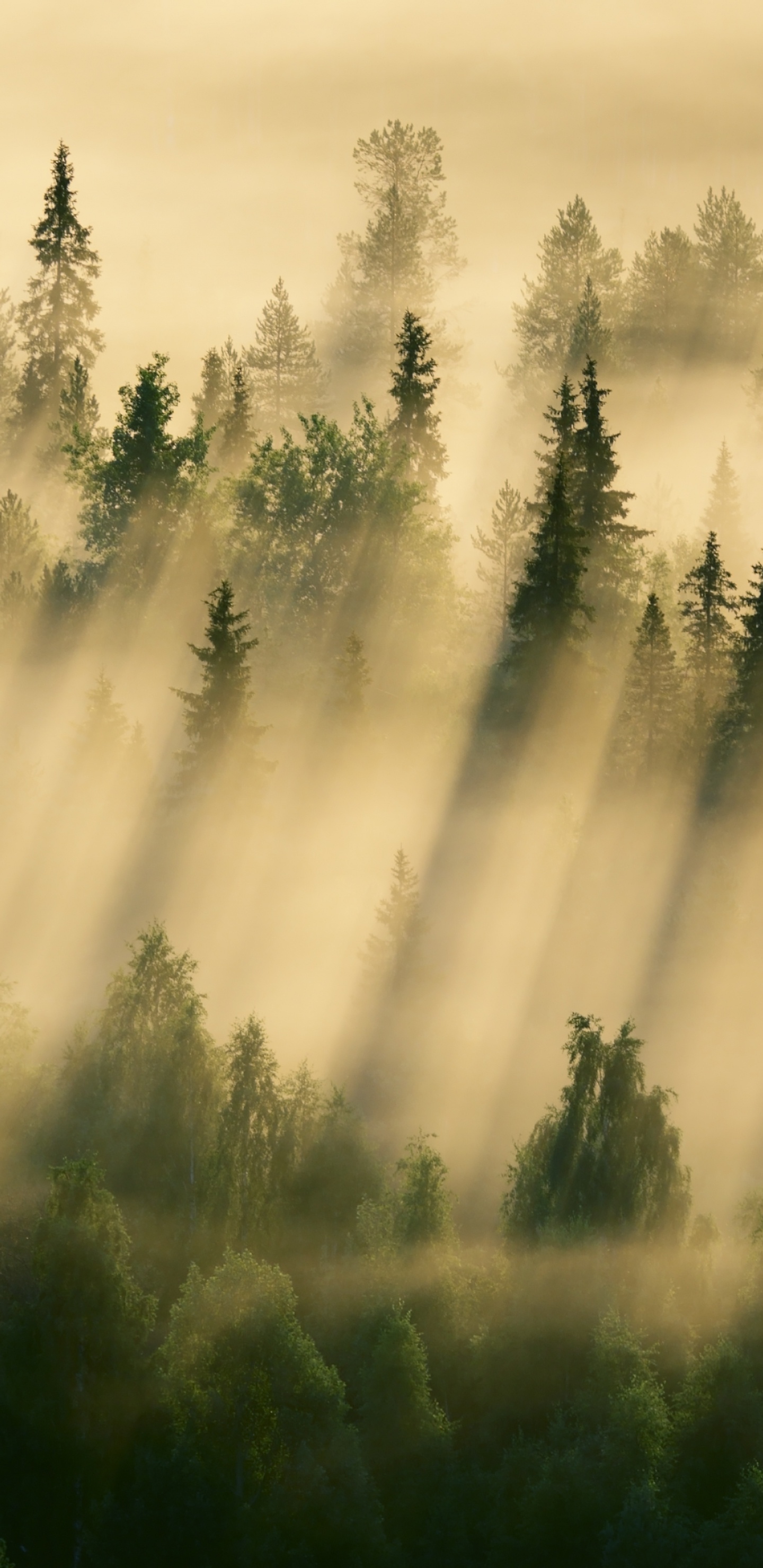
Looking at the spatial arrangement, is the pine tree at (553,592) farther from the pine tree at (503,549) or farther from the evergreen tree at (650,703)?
the pine tree at (503,549)

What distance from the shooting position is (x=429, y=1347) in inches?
1986

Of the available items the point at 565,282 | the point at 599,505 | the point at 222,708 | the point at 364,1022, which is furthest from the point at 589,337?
the point at 364,1022

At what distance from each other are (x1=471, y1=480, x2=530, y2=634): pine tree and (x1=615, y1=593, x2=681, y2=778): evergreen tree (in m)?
12.6

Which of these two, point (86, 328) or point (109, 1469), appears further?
point (86, 328)

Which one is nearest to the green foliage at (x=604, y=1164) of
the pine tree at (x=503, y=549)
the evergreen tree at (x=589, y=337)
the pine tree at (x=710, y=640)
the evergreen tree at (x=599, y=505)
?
the pine tree at (x=710, y=640)

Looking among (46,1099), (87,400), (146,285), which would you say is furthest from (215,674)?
(146,285)

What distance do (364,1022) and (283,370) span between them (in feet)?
177

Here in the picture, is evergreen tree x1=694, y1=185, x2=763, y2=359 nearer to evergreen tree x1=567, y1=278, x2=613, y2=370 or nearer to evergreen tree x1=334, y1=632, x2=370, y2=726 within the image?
evergreen tree x1=567, y1=278, x2=613, y2=370

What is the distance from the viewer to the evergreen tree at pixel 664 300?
112 m

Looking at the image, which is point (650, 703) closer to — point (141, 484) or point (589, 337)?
point (141, 484)

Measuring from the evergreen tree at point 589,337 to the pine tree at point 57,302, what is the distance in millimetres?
31271

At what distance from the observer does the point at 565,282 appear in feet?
352

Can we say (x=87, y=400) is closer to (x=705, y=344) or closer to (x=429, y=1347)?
(x=705, y=344)

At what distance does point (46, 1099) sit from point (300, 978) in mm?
16241
